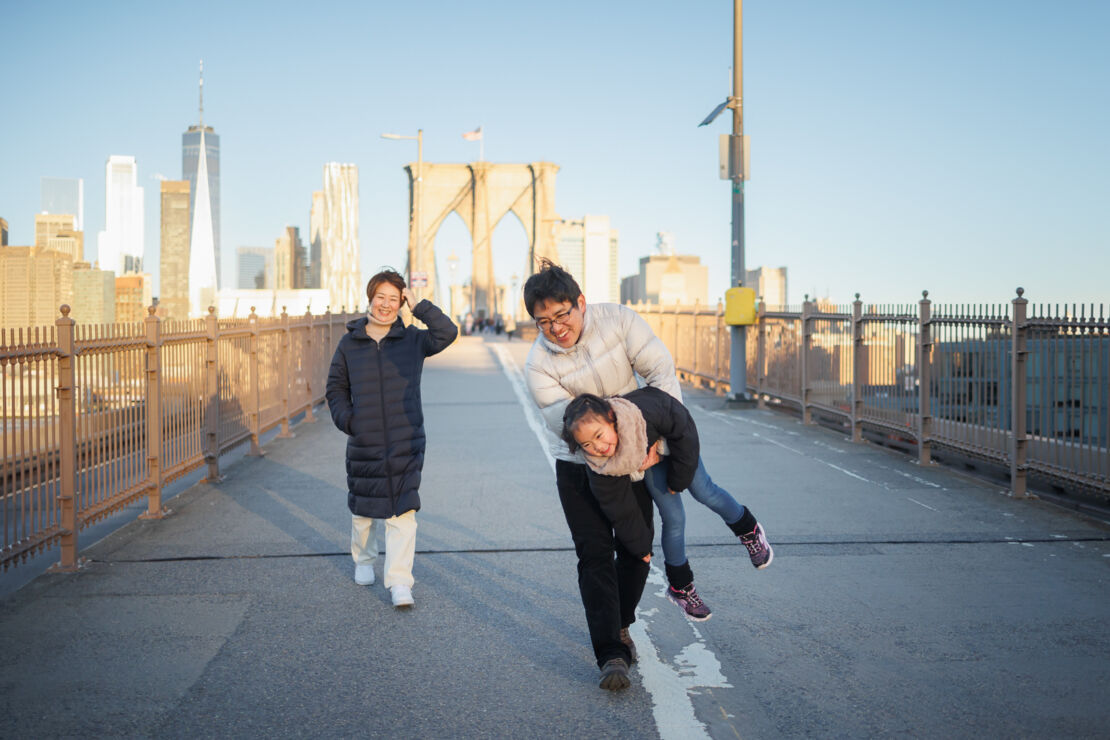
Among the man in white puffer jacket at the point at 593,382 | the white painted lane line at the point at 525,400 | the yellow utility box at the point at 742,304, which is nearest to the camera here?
the man in white puffer jacket at the point at 593,382

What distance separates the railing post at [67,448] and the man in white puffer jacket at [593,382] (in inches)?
148

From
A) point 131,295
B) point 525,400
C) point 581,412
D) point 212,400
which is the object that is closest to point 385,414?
point 581,412

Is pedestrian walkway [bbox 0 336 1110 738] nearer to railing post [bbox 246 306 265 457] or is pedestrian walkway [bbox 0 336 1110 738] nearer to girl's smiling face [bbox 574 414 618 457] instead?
girl's smiling face [bbox 574 414 618 457]

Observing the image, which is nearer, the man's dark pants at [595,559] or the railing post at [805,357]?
the man's dark pants at [595,559]

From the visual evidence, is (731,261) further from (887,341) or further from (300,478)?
(300,478)

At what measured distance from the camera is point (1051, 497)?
8.80 metres

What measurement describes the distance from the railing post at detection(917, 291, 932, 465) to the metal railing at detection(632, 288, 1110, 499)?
13mm

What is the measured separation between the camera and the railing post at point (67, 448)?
6.68m

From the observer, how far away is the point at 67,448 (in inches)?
266

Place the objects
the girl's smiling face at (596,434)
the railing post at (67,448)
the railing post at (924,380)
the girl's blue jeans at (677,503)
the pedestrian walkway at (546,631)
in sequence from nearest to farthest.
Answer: the girl's smiling face at (596,434)
the pedestrian walkway at (546,631)
the girl's blue jeans at (677,503)
the railing post at (67,448)
the railing post at (924,380)

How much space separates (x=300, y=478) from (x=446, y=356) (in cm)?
2343

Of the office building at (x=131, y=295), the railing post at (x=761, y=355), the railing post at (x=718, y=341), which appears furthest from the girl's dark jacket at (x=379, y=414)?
the office building at (x=131, y=295)

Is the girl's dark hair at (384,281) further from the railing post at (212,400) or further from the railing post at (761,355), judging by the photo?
the railing post at (761,355)

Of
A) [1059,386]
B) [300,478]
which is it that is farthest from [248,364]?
[1059,386]
